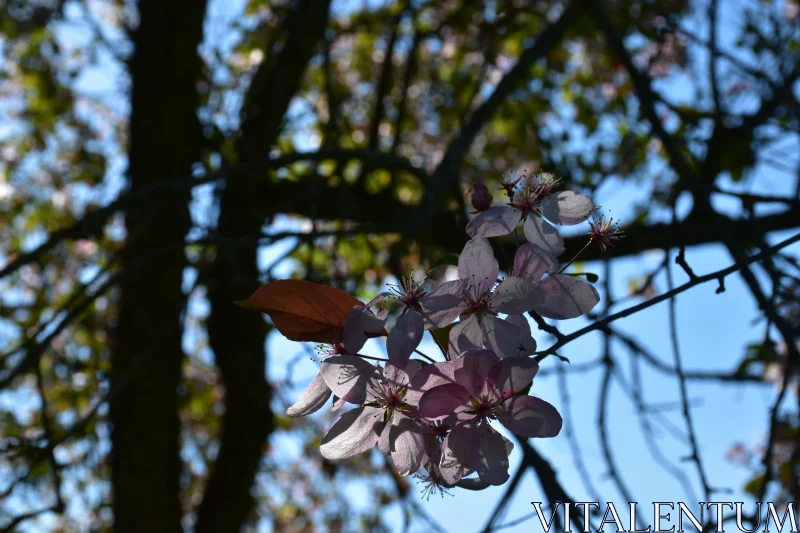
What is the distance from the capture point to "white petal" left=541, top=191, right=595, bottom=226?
33.4 inches

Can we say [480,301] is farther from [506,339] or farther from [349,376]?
[349,376]

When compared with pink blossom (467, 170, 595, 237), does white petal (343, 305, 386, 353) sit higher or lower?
lower

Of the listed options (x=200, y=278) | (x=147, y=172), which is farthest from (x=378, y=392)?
(x=147, y=172)

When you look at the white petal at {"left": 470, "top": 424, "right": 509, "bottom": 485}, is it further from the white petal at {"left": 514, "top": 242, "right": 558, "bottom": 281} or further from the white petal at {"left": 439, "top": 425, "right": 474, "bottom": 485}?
the white petal at {"left": 514, "top": 242, "right": 558, "bottom": 281}

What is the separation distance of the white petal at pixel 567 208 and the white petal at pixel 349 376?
0.29 meters

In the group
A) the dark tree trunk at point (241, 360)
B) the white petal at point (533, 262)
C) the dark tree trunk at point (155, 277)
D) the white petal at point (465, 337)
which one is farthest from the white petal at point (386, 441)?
the dark tree trunk at point (241, 360)

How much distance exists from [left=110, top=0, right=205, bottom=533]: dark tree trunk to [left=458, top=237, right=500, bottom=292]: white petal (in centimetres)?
153

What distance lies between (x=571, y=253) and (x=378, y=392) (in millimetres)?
1238

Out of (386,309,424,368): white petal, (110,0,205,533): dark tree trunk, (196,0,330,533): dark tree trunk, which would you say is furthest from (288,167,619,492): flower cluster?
(196,0,330,533): dark tree trunk

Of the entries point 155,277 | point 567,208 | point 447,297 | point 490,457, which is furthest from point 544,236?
point 155,277

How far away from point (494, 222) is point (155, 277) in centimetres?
210

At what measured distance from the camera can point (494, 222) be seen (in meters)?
0.83

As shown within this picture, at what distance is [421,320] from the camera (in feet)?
2.43

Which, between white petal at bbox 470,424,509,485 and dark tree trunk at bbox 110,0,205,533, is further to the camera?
dark tree trunk at bbox 110,0,205,533
